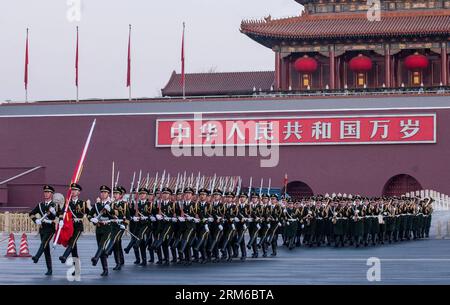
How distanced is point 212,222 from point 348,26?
22.9m

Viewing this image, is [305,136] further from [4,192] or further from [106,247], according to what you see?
[106,247]

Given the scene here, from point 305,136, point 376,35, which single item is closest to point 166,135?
point 305,136

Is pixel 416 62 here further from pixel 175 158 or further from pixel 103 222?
pixel 103 222

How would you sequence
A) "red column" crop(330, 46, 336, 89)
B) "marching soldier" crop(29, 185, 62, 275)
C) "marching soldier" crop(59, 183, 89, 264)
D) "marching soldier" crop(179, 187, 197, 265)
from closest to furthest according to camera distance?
"marching soldier" crop(59, 183, 89, 264)
"marching soldier" crop(29, 185, 62, 275)
"marching soldier" crop(179, 187, 197, 265)
"red column" crop(330, 46, 336, 89)

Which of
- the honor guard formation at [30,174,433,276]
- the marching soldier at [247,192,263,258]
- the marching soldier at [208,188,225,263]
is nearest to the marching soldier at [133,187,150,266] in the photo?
the honor guard formation at [30,174,433,276]

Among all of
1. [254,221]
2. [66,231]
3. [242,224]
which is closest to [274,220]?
[254,221]

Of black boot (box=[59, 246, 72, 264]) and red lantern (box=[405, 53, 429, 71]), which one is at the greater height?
red lantern (box=[405, 53, 429, 71])

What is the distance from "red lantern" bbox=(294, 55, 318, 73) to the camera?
42.8 metres

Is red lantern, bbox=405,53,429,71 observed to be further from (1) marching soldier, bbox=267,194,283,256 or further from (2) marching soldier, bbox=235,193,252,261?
(2) marching soldier, bbox=235,193,252,261

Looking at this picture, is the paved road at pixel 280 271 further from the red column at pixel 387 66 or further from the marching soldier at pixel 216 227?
the red column at pixel 387 66

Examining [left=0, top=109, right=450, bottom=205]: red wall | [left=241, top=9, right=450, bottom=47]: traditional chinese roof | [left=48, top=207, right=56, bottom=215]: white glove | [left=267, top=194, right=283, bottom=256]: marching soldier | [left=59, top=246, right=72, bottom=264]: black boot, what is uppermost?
[left=241, top=9, right=450, bottom=47]: traditional chinese roof

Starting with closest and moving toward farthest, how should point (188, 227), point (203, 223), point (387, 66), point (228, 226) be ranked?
point (188, 227) < point (203, 223) < point (228, 226) < point (387, 66)

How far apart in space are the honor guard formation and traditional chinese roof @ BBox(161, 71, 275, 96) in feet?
50.0

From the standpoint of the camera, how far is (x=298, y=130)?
→ 129 ft
